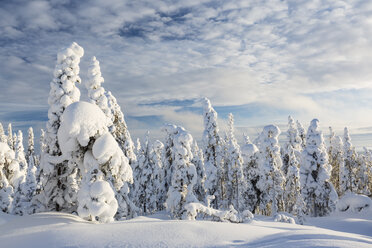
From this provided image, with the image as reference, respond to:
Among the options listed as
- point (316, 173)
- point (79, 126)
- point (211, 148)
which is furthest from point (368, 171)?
point (79, 126)

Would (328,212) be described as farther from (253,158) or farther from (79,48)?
(79,48)

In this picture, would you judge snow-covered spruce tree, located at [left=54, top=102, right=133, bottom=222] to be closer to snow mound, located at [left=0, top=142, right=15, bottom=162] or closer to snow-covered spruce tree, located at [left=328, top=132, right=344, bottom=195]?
snow mound, located at [left=0, top=142, right=15, bottom=162]

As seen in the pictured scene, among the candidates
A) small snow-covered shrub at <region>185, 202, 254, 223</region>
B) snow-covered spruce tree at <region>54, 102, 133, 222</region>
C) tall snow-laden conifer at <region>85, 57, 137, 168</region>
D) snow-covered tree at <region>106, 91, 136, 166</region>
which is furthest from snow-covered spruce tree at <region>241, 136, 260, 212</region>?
snow-covered spruce tree at <region>54, 102, 133, 222</region>

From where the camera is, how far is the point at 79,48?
14.6 m

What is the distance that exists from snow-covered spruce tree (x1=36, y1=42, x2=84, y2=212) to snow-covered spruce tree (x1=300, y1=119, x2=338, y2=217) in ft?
87.8

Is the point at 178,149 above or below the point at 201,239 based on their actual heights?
above

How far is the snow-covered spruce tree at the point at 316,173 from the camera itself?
1222 inches

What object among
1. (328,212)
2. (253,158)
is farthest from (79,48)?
(328,212)

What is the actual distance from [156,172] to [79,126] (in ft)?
97.8

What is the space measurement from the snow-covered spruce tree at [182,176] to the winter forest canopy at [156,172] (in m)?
0.07

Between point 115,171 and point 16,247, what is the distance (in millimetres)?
4131

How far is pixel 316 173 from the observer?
3195cm

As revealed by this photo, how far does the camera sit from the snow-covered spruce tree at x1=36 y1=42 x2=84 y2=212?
13.1 m

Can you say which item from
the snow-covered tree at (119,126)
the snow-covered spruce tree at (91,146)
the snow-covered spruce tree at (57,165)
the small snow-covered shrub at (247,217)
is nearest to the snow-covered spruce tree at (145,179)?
the snow-covered tree at (119,126)
